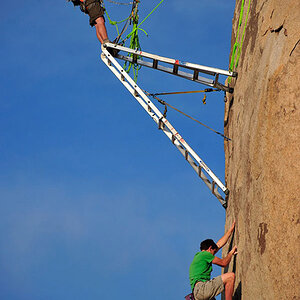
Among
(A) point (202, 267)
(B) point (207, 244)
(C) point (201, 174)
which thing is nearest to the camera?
(A) point (202, 267)

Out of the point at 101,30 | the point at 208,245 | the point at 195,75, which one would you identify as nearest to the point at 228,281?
the point at 208,245

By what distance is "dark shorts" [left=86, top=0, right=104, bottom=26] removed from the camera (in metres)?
14.6

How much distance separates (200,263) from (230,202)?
254 cm

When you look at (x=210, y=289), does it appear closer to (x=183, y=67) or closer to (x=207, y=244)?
(x=207, y=244)

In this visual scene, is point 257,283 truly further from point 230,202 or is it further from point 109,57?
point 109,57

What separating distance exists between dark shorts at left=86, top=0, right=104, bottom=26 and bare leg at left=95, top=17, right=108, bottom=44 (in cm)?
11

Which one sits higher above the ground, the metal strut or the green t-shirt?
the metal strut

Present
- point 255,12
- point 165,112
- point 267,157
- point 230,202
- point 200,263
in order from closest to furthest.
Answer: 1. point 267,157
2. point 200,263
3. point 255,12
4. point 230,202
5. point 165,112

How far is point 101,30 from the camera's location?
14.4m

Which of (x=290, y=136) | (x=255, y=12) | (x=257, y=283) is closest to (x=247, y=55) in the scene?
(x=255, y=12)

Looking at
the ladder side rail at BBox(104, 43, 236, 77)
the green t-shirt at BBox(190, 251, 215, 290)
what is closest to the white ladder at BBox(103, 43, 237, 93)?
Answer: the ladder side rail at BBox(104, 43, 236, 77)

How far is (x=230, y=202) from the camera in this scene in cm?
1228

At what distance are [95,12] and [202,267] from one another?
313 inches

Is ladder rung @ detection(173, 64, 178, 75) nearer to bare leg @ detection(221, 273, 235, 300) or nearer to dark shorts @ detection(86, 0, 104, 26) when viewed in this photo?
dark shorts @ detection(86, 0, 104, 26)
